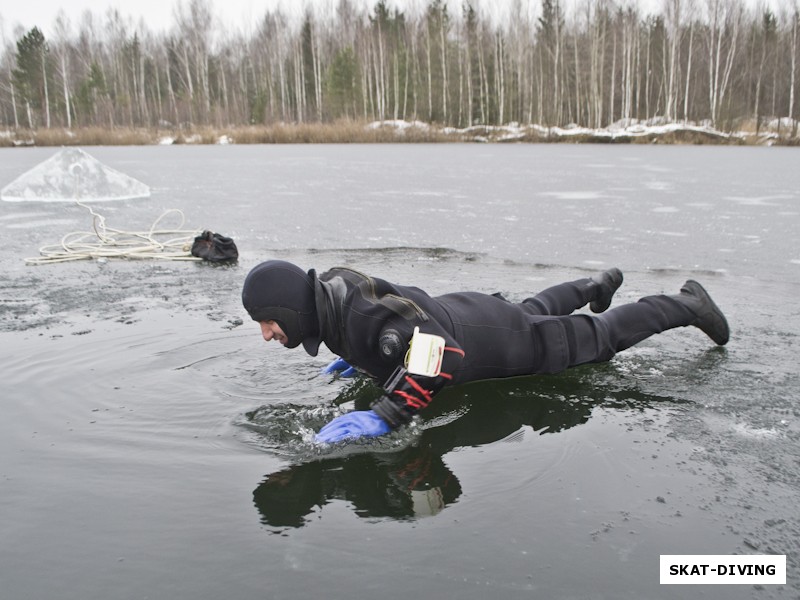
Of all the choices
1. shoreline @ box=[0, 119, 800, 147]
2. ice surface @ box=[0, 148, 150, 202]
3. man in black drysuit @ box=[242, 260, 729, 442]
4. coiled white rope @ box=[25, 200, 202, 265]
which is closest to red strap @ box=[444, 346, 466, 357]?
man in black drysuit @ box=[242, 260, 729, 442]

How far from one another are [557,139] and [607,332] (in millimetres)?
33551

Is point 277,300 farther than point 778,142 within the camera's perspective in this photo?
No

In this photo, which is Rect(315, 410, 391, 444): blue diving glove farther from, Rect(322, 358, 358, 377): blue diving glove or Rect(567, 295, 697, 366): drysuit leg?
Rect(567, 295, 697, 366): drysuit leg

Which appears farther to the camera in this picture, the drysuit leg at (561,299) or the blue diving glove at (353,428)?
the drysuit leg at (561,299)

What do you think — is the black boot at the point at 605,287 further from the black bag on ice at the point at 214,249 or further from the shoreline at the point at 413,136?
the shoreline at the point at 413,136

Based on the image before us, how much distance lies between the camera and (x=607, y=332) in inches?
134

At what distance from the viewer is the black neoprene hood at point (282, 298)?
8.97ft

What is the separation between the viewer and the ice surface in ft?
37.0

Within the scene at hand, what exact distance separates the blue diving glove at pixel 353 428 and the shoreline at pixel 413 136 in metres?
30.7

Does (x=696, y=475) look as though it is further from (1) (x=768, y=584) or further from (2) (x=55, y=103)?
(2) (x=55, y=103)

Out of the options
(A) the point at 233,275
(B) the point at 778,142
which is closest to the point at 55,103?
(B) the point at 778,142

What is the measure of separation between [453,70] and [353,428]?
165ft

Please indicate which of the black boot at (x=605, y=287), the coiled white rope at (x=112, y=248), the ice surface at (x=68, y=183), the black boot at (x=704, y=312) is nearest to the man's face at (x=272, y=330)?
the black boot at (x=605, y=287)

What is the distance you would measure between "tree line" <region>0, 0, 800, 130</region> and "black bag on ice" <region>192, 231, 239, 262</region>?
3714cm
